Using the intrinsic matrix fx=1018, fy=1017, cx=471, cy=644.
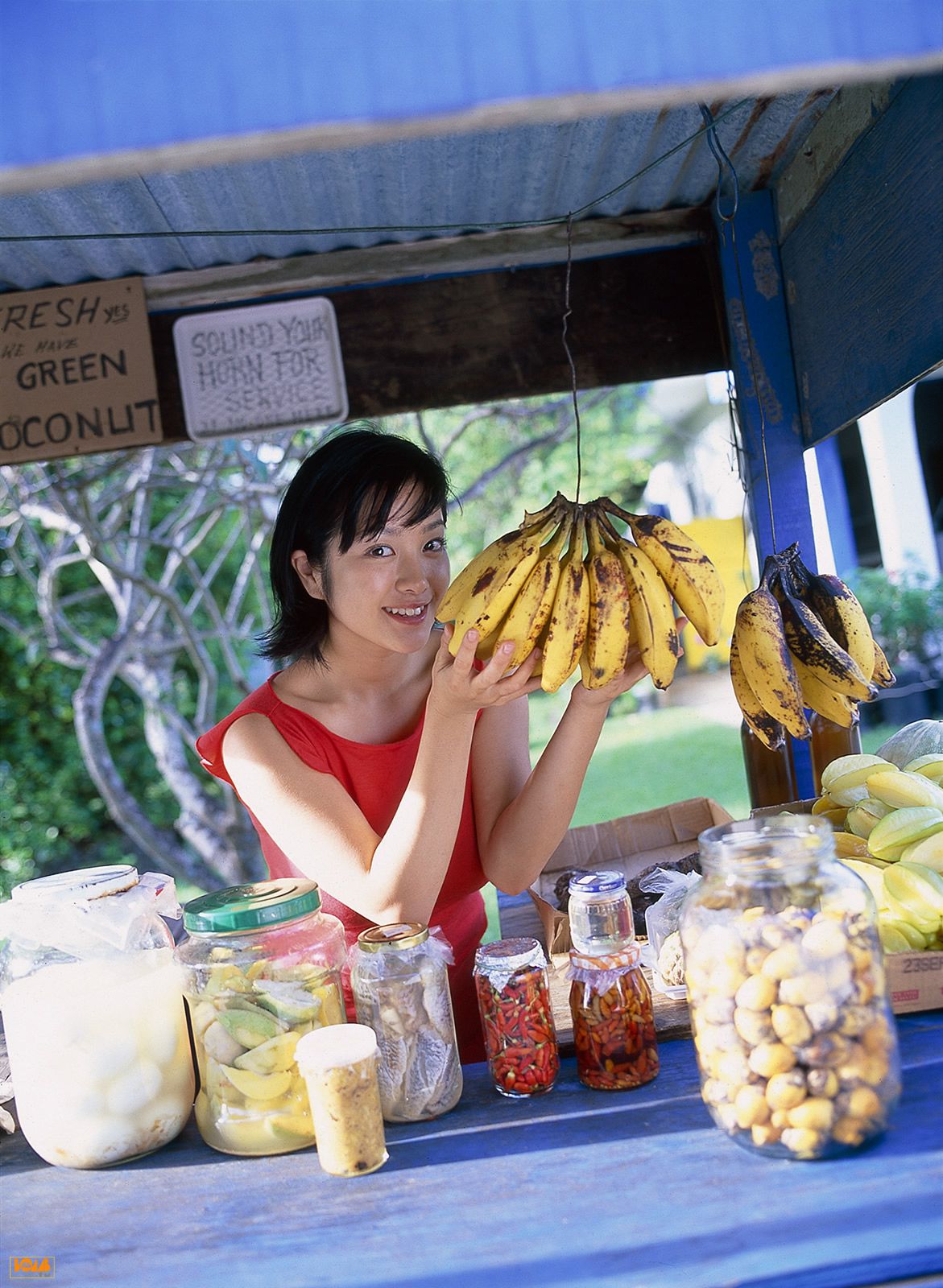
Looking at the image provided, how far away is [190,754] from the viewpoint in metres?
8.01

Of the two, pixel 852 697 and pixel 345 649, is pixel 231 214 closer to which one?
pixel 345 649

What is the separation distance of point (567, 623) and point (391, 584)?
0.64 meters

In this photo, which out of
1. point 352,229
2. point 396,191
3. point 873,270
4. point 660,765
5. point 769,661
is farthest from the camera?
point 660,765

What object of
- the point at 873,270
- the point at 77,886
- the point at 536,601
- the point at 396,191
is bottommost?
the point at 77,886

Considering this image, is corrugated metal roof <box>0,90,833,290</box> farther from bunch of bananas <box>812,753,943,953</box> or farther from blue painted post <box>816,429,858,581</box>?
blue painted post <box>816,429,858,581</box>

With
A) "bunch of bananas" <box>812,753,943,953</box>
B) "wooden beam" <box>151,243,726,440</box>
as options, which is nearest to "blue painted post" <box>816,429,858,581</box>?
"wooden beam" <box>151,243,726,440</box>

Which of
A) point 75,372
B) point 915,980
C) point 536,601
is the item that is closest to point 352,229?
point 75,372

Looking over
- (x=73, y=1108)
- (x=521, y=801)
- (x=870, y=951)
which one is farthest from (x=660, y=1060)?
(x=73, y=1108)

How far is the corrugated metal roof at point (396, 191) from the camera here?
2.43 meters

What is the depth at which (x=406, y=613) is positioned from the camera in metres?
2.18

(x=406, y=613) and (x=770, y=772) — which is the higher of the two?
(x=406, y=613)

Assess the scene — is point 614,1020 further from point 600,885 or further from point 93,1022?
point 93,1022

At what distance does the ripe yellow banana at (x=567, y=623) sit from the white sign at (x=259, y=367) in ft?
5.73

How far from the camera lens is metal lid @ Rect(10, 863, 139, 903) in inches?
59.6
